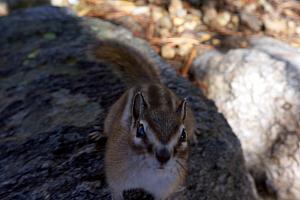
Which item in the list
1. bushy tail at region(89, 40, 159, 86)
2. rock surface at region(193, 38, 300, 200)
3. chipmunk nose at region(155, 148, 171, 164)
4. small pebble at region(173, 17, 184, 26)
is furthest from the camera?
small pebble at region(173, 17, 184, 26)

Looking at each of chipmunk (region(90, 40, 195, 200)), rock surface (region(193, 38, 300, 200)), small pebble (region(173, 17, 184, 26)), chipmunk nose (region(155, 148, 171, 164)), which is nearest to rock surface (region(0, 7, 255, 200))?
chipmunk (region(90, 40, 195, 200))

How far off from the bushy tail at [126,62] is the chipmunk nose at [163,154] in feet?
3.55

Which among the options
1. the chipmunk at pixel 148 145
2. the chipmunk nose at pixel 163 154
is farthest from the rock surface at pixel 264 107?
the chipmunk nose at pixel 163 154

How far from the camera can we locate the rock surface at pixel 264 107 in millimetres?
3795

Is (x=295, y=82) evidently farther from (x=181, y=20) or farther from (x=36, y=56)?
(x=36, y=56)

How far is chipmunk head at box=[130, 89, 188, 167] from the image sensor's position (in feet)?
7.33

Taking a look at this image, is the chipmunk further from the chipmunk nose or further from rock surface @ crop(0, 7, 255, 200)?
rock surface @ crop(0, 7, 255, 200)

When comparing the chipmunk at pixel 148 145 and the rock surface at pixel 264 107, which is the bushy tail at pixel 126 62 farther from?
the rock surface at pixel 264 107

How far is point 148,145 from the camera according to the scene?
89.2 inches

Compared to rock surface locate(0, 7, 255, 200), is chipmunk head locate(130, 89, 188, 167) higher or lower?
higher

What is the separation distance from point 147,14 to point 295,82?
1780 mm

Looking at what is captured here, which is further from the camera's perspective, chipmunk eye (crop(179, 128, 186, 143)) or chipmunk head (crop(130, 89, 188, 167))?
chipmunk eye (crop(179, 128, 186, 143))

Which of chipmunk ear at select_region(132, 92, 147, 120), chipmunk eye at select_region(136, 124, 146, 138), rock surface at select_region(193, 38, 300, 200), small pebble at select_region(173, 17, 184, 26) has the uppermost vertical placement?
chipmunk ear at select_region(132, 92, 147, 120)

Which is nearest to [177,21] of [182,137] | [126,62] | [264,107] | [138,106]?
[264,107]
